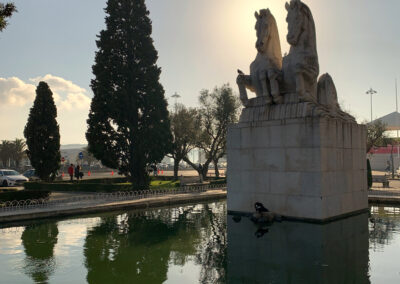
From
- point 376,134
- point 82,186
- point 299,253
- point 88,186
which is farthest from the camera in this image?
point 376,134

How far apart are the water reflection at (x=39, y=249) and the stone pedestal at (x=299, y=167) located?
690 cm

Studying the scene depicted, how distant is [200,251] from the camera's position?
984cm

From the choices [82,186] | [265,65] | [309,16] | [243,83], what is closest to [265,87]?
[265,65]

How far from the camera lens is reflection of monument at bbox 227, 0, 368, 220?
42.4ft

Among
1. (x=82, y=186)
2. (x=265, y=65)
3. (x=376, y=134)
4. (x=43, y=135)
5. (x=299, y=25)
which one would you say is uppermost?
(x=299, y=25)

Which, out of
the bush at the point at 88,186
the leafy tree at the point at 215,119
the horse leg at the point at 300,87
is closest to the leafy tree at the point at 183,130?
the leafy tree at the point at 215,119

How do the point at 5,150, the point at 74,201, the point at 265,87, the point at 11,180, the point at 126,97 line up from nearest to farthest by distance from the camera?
the point at 265,87, the point at 74,201, the point at 126,97, the point at 11,180, the point at 5,150

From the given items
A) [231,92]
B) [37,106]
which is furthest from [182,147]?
[37,106]

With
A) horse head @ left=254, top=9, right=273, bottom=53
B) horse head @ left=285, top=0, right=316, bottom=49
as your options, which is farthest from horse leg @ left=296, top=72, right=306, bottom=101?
horse head @ left=254, top=9, right=273, bottom=53

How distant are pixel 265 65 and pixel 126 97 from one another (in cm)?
1266

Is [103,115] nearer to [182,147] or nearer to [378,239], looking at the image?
[182,147]

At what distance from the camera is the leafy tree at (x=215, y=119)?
3541cm

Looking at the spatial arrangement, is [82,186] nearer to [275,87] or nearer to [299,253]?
[275,87]

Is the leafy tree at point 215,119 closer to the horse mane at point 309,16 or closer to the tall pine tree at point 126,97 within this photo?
the tall pine tree at point 126,97
